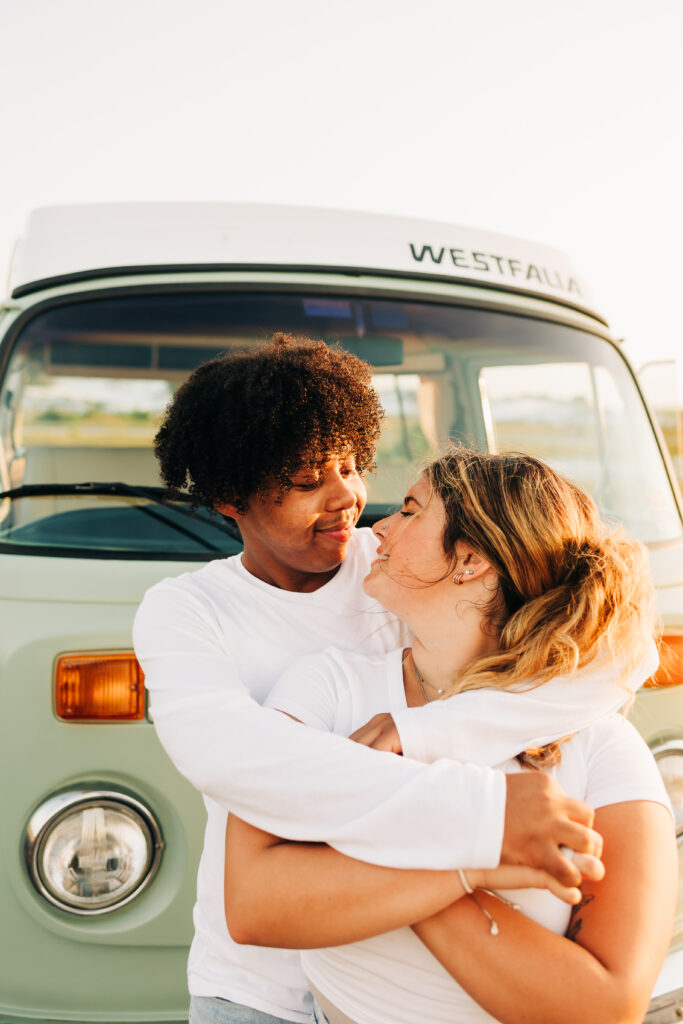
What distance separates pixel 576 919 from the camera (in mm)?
1342

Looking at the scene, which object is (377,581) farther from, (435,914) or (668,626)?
(668,626)

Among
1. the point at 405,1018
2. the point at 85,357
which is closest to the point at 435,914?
the point at 405,1018

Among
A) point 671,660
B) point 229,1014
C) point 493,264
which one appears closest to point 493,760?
point 229,1014

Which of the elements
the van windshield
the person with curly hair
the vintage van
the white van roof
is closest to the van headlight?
the vintage van

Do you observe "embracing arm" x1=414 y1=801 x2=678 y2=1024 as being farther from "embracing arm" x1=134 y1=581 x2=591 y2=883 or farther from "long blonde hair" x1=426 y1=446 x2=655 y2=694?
"long blonde hair" x1=426 y1=446 x2=655 y2=694

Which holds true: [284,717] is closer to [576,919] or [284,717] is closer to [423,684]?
[423,684]

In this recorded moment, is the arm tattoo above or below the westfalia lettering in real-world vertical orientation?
below

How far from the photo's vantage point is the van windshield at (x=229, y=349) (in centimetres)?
242

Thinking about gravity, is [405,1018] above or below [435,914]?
below

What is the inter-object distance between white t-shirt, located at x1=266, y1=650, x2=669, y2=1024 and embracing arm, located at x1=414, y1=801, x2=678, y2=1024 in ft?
0.22

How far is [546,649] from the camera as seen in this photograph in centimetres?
151

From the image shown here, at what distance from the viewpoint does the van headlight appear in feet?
6.54

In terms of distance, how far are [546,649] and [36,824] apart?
3.99 feet

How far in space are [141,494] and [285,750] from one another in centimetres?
121
